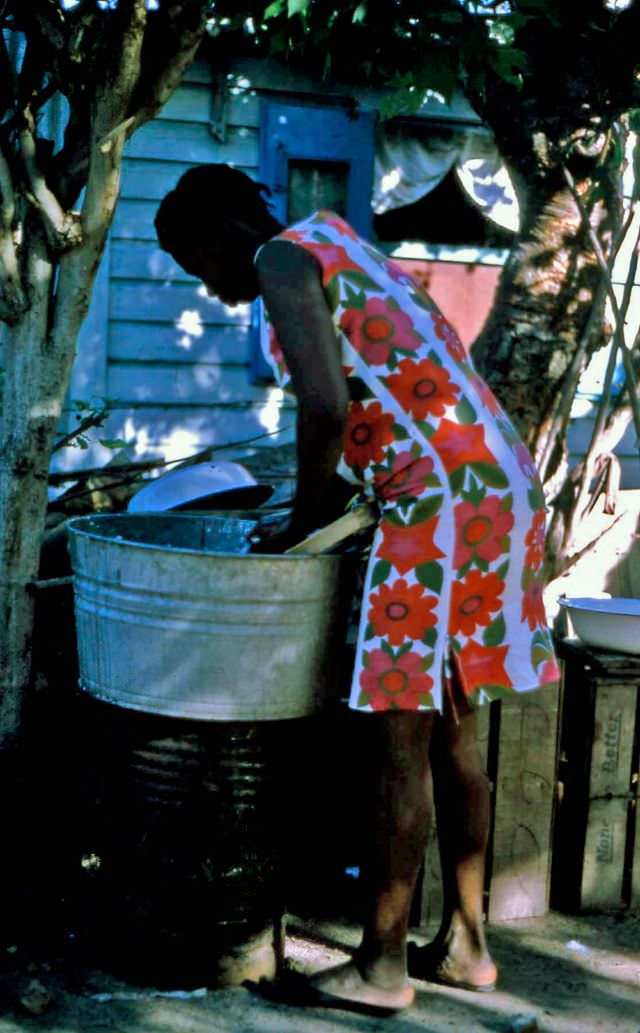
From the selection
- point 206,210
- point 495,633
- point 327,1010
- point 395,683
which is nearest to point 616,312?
point 495,633

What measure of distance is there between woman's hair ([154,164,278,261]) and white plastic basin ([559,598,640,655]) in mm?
1637

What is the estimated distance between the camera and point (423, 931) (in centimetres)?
339

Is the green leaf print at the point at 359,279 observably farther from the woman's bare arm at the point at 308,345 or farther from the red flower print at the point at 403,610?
the red flower print at the point at 403,610

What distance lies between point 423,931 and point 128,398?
Result: 11.8ft

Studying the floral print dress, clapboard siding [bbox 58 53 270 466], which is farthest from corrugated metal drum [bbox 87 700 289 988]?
clapboard siding [bbox 58 53 270 466]

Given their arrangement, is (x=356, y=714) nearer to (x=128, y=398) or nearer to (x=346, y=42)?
(x=346, y=42)

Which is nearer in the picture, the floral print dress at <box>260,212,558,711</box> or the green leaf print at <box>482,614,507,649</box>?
the floral print dress at <box>260,212,558,711</box>

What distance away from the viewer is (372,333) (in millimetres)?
2625

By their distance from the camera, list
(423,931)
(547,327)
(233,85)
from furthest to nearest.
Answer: (233,85) < (547,327) < (423,931)

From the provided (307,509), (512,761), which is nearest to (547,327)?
(512,761)

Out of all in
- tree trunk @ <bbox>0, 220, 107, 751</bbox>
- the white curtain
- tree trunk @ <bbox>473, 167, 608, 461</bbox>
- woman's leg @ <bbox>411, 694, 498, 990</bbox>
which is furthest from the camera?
the white curtain

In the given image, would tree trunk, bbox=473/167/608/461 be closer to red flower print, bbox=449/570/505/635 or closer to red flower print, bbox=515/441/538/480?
red flower print, bbox=515/441/538/480

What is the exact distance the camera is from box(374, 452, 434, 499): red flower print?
262 cm

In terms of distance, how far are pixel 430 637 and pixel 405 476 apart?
1.22 feet
